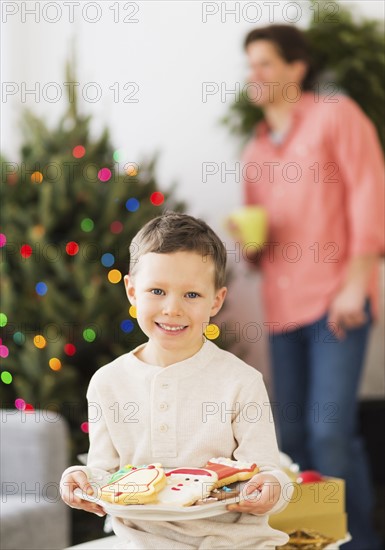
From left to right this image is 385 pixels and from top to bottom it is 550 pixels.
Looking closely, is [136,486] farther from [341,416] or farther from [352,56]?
[352,56]

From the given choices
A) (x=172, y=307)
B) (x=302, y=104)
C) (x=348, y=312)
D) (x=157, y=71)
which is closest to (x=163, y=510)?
(x=172, y=307)

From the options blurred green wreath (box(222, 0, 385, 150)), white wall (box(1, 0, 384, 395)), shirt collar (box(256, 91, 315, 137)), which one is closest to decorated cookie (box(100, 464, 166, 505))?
shirt collar (box(256, 91, 315, 137))

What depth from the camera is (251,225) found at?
2838mm

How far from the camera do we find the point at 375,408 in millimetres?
2977

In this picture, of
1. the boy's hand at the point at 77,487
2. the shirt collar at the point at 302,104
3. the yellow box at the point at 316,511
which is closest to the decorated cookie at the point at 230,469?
the boy's hand at the point at 77,487

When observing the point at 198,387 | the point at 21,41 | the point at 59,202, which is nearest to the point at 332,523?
the point at 198,387

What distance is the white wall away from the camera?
3.42 m

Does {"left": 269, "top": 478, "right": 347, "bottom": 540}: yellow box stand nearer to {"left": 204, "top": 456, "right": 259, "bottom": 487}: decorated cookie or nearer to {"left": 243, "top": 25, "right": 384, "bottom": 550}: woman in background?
{"left": 204, "top": 456, "right": 259, "bottom": 487}: decorated cookie

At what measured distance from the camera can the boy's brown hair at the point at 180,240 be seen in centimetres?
127

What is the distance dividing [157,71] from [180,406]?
253 centimetres

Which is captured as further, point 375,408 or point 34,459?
point 375,408

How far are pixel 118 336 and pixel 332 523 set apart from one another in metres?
1.21

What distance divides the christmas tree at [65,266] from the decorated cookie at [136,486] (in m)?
1.43

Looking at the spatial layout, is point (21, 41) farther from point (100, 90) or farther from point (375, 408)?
point (375, 408)
